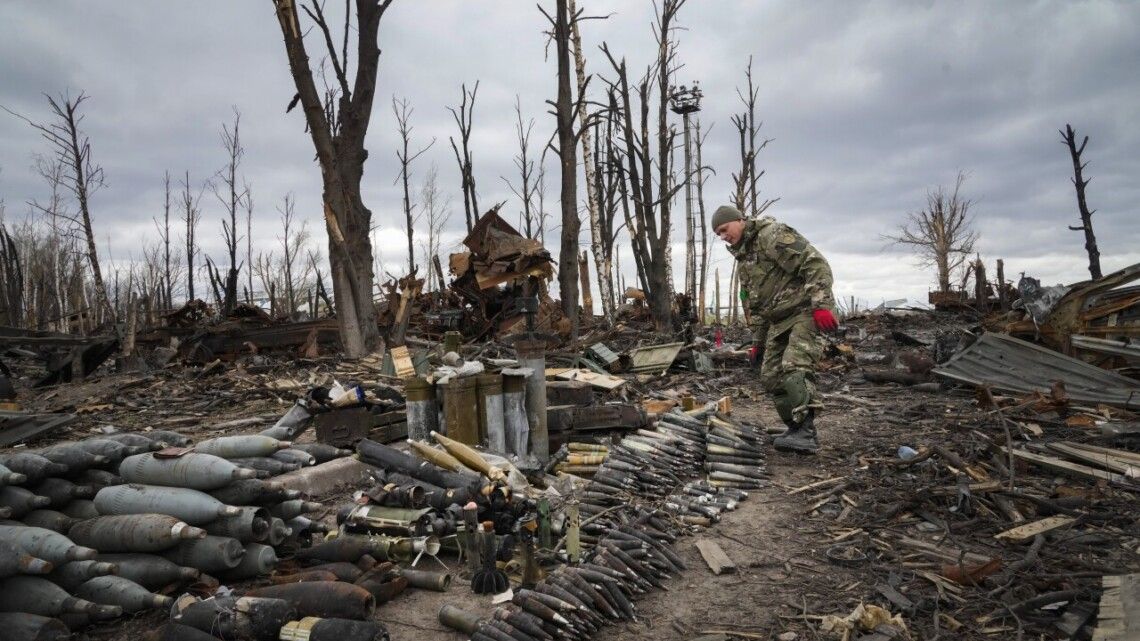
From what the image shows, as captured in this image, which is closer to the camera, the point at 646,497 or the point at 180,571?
the point at 180,571

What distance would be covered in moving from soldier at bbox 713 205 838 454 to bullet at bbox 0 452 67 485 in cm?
599

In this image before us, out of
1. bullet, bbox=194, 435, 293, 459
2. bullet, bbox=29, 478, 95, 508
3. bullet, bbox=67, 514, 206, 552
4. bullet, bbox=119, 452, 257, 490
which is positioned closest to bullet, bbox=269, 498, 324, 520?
bullet, bbox=119, 452, 257, 490

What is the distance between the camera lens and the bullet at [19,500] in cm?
395

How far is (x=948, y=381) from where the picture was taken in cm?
1037

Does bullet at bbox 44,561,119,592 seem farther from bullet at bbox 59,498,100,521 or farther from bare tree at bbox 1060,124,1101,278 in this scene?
bare tree at bbox 1060,124,1101,278

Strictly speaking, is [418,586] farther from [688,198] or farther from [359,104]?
[688,198]

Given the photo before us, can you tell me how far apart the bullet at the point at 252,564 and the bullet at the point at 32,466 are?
134cm

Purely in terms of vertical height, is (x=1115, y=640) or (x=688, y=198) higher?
(x=688, y=198)

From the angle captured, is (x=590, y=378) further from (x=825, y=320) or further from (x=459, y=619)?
(x=459, y=619)

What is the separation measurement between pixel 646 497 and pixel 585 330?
547 inches

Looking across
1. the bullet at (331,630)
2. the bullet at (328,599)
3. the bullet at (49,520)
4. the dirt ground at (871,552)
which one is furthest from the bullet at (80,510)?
the bullet at (331,630)

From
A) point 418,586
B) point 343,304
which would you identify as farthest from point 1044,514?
point 343,304

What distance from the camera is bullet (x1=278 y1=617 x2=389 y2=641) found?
3117 millimetres

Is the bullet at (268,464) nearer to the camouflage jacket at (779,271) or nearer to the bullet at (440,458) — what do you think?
the bullet at (440,458)
